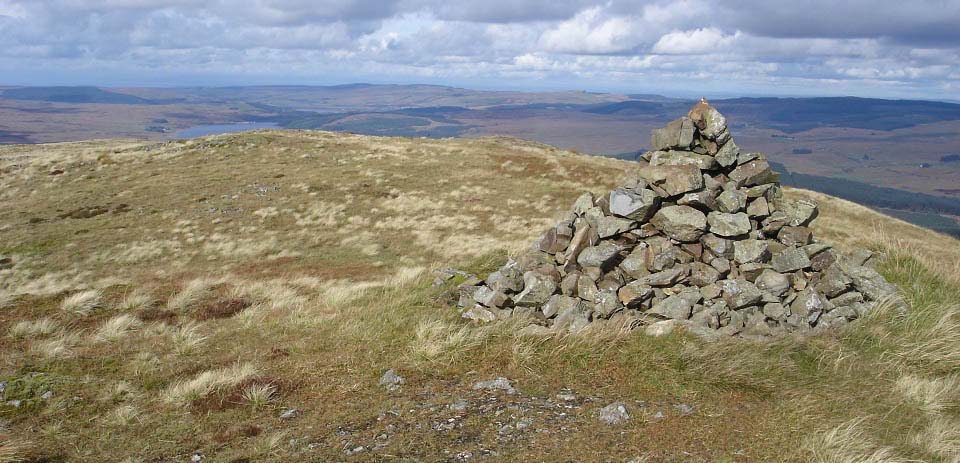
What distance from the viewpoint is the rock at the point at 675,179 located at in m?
11.6

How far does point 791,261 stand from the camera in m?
11.0

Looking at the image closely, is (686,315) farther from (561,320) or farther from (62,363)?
(62,363)

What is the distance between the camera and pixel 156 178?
49625 millimetres

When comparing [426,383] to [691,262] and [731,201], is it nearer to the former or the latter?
[691,262]

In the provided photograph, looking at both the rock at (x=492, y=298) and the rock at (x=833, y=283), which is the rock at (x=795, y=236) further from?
the rock at (x=492, y=298)

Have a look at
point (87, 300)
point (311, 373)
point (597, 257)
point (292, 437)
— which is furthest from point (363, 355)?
point (87, 300)

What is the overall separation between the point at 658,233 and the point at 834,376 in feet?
14.9

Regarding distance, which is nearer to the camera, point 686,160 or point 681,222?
point 681,222

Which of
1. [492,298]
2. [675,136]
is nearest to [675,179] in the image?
[675,136]

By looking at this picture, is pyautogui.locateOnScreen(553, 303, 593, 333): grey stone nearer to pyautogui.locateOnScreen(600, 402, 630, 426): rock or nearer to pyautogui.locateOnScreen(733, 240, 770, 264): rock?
pyautogui.locateOnScreen(600, 402, 630, 426): rock

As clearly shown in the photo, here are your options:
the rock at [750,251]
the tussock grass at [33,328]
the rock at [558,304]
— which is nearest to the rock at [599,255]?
the rock at [558,304]

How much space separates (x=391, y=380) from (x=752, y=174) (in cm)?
960

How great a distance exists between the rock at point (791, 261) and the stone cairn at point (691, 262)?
0.8 inches

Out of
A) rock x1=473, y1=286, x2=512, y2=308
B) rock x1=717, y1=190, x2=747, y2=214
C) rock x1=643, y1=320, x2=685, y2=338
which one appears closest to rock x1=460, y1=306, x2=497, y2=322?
rock x1=473, y1=286, x2=512, y2=308
